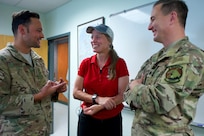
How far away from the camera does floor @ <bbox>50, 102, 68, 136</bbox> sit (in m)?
3.73

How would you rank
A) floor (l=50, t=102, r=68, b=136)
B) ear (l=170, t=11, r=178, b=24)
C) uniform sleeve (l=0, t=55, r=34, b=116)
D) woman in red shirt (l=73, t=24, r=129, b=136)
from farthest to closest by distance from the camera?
floor (l=50, t=102, r=68, b=136), woman in red shirt (l=73, t=24, r=129, b=136), uniform sleeve (l=0, t=55, r=34, b=116), ear (l=170, t=11, r=178, b=24)

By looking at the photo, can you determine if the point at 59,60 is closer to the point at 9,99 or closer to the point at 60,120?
the point at 60,120

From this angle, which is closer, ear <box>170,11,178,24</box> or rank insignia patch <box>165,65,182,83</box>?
rank insignia patch <box>165,65,182,83</box>

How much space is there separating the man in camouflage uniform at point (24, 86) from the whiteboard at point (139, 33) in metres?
1.00

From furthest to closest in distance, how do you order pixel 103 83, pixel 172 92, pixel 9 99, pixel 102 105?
1. pixel 103 83
2. pixel 102 105
3. pixel 9 99
4. pixel 172 92

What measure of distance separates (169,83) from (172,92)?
5 centimetres

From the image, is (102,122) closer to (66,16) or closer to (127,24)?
(127,24)

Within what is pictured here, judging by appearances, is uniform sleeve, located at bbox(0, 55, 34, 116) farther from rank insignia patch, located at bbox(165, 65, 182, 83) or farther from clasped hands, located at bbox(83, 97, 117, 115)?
rank insignia patch, located at bbox(165, 65, 182, 83)

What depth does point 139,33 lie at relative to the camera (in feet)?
6.99

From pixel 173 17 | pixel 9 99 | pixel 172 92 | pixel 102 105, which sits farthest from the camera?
pixel 102 105

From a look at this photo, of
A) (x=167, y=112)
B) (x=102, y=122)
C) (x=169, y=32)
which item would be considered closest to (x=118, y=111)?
(x=102, y=122)

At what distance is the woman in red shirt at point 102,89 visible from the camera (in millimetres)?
1608

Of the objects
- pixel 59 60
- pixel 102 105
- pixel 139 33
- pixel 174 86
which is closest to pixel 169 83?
pixel 174 86

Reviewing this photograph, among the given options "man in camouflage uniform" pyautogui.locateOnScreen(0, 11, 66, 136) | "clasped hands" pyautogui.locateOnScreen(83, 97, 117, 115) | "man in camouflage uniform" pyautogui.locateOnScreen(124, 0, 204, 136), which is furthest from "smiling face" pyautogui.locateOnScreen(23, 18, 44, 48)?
"man in camouflage uniform" pyautogui.locateOnScreen(124, 0, 204, 136)
